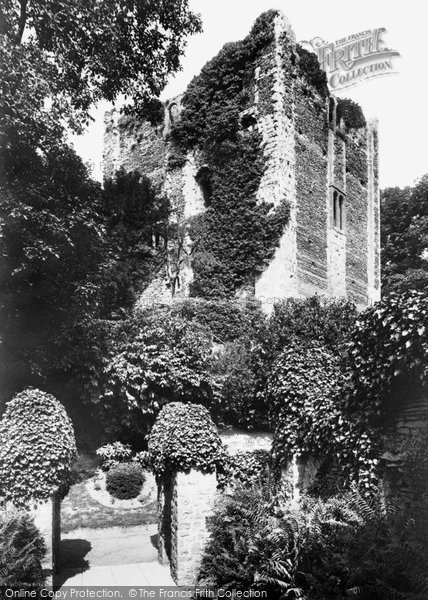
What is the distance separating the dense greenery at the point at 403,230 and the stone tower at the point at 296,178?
19.5 ft

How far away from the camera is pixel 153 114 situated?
53.7 ft

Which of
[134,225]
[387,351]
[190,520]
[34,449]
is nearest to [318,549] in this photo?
[387,351]

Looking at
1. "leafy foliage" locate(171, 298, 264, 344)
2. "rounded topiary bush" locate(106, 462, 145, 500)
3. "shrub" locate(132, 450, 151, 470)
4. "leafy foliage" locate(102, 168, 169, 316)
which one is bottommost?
"rounded topiary bush" locate(106, 462, 145, 500)

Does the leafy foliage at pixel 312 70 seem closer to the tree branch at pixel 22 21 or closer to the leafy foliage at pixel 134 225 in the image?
the leafy foliage at pixel 134 225

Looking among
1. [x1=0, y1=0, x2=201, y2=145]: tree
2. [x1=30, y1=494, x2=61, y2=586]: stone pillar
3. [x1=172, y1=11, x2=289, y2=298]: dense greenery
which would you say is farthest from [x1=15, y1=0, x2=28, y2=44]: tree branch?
[x1=172, y1=11, x2=289, y2=298]: dense greenery

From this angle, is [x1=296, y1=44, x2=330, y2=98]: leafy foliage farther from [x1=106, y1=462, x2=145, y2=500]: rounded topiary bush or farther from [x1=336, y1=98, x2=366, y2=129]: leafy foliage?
[x1=106, y1=462, x2=145, y2=500]: rounded topiary bush

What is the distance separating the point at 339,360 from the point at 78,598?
5898 mm

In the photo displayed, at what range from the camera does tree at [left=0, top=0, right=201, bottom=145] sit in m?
10.9

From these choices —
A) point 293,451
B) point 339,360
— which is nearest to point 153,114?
point 339,360

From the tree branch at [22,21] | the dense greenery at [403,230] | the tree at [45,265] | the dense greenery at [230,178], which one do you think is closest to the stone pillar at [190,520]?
the tree at [45,265]

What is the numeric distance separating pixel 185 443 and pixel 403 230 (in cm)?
2651

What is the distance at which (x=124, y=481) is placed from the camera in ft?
49.2

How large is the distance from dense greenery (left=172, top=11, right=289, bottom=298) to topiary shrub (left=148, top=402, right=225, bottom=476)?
10389 mm

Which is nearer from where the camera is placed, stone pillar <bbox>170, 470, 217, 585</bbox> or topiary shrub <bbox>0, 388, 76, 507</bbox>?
topiary shrub <bbox>0, 388, 76, 507</bbox>
